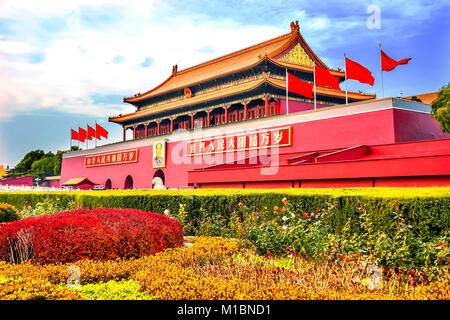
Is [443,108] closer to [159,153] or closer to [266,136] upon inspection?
[266,136]

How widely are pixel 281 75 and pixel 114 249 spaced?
68.7 feet

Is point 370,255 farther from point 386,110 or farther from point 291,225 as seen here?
point 386,110

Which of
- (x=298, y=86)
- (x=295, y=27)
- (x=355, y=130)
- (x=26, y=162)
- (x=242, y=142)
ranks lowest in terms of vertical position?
(x=355, y=130)

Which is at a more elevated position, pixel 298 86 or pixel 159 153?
pixel 298 86

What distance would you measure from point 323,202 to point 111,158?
91.5 feet

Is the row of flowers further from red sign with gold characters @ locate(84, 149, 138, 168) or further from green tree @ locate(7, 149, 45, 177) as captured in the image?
green tree @ locate(7, 149, 45, 177)

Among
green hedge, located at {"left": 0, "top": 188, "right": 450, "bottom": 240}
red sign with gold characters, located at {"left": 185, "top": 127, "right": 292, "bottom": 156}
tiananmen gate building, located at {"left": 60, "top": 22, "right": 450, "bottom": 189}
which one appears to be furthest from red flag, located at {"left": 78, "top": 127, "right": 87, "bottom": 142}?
green hedge, located at {"left": 0, "top": 188, "right": 450, "bottom": 240}

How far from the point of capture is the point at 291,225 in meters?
6.32

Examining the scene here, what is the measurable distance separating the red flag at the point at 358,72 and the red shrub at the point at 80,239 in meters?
14.3

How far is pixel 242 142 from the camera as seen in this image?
20.8 meters

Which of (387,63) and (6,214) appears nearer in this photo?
(6,214)

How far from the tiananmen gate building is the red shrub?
23.9 feet

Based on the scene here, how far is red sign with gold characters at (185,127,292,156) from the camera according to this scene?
18578 mm

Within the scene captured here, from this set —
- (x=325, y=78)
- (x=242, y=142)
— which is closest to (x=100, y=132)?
(x=242, y=142)
